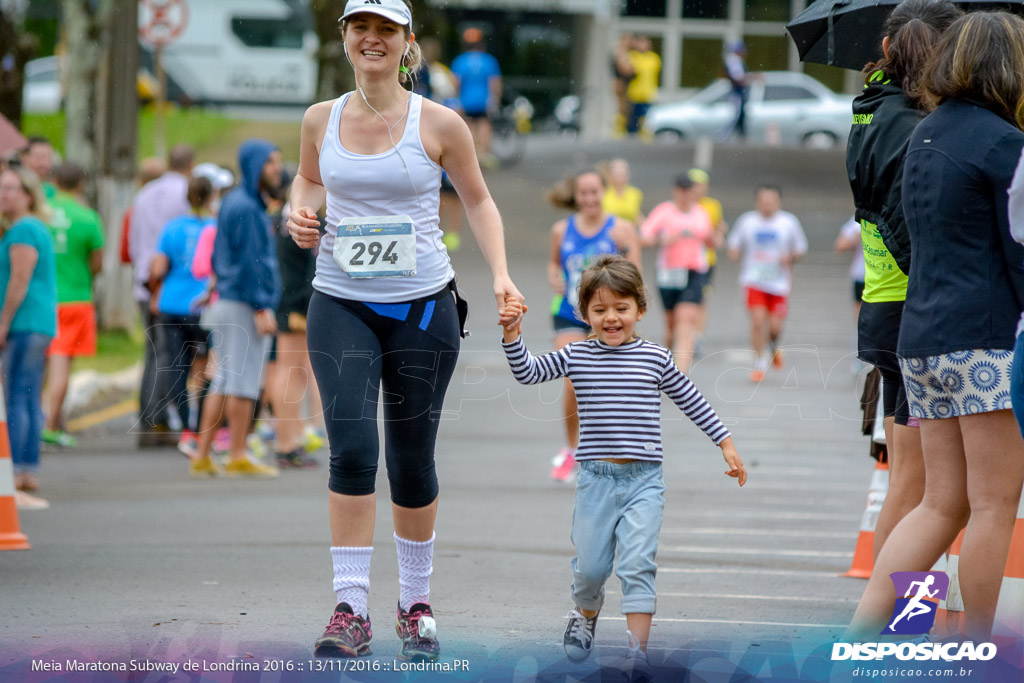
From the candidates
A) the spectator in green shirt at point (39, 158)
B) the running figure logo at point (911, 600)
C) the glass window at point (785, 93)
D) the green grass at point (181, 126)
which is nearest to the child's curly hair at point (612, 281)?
the running figure logo at point (911, 600)

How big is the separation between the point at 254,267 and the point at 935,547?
5.46m

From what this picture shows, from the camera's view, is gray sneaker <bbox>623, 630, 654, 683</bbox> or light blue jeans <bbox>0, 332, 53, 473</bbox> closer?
gray sneaker <bbox>623, 630, 654, 683</bbox>

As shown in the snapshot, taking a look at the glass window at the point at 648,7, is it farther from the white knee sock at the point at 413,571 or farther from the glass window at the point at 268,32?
the glass window at the point at 268,32

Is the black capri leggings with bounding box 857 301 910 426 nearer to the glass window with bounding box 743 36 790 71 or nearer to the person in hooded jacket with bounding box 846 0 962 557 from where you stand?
the person in hooded jacket with bounding box 846 0 962 557

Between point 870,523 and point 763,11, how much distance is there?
258cm

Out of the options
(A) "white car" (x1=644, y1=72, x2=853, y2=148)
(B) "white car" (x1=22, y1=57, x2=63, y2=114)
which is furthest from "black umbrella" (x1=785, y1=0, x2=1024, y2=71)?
(B) "white car" (x1=22, y1=57, x2=63, y2=114)

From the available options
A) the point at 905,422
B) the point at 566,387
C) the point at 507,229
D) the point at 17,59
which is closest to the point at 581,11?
the point at 566,387

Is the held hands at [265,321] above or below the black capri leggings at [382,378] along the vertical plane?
below

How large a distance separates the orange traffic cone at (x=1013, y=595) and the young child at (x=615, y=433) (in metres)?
0.84

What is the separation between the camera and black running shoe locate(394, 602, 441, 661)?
4469 millimetres

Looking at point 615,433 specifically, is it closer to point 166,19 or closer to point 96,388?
point 96,388

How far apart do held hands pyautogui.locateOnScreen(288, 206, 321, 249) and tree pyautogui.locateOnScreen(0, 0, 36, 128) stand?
441 inches

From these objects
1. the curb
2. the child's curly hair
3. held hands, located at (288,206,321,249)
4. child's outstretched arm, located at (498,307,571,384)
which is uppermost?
held hands, located at (288,206,321,249)

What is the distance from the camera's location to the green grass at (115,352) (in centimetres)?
1423
